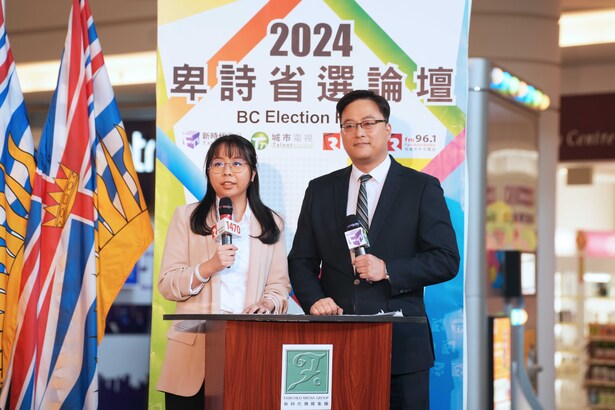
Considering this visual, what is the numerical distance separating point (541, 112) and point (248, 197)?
423 cm

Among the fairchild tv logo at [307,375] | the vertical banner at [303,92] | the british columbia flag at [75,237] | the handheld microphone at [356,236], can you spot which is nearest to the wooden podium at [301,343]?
the fairchild tv logo at [307,375]

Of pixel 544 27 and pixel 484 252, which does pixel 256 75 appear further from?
pixel 544 27

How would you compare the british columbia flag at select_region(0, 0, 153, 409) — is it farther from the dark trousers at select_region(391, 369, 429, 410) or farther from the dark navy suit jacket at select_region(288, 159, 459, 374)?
the dark trousers at select_region(391, 369, 429, 410)

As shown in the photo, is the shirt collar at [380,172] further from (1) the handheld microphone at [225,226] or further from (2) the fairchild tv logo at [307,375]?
(2) the fairchild tv logo at [307,375]

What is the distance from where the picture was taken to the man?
348cm

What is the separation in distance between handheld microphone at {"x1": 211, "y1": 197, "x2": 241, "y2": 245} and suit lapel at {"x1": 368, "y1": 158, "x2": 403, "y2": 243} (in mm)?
497

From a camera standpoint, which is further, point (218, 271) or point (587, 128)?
point (587, 128)

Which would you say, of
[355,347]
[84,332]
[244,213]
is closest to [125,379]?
[84,332]

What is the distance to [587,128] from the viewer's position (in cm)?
1001

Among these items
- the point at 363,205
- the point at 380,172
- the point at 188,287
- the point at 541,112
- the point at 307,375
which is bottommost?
the point at 307,375

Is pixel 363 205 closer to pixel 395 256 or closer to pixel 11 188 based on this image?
pixel 395 256

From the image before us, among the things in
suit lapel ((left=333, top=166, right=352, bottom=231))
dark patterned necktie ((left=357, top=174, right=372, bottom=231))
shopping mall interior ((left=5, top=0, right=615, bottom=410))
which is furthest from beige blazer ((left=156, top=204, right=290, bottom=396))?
shopping mall interior ((left=5, top=0, right=615, bottom=410))

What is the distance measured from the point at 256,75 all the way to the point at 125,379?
466cm

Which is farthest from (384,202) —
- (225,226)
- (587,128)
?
(587,128)
